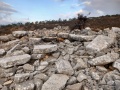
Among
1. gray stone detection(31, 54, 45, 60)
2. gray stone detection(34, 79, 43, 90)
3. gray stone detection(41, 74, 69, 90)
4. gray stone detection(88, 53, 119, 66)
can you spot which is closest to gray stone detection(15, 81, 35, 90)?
gray stone detection(34, 79, 43, 90)

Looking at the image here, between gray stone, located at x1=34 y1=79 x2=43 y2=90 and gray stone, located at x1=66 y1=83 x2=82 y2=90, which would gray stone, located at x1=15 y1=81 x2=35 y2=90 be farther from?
gray stone, located at x1=66 y1=83 x2=82 y2=90

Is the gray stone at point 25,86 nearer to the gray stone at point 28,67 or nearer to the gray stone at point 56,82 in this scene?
the gray stone at point 56,82

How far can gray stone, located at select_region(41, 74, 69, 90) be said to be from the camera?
501 cm

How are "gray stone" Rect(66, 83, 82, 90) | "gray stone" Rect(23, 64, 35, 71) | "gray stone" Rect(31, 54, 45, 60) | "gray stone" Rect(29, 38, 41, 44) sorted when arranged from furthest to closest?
"gray stone" Rect(29, 38, 41, 44), "gray stone" Rect(31, 54, 45, 60), "gray stone" Rect(23, 64, 35, 71), "gray stone" Rect(66, 83, 82, 90)

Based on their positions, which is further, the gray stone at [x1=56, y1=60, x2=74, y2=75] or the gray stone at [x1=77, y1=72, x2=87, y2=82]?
the gray stone at [x1=56, y1=60, x2=74, y2=75]

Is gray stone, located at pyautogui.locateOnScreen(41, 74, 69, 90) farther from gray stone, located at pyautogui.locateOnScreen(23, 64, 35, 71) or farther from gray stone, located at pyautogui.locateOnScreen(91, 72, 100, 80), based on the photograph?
gray stone, located at pyautogui.locateOnScreen(23, 64, 35, 71)

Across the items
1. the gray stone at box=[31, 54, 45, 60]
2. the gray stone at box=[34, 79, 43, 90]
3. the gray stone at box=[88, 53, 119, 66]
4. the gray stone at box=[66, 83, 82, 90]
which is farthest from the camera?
the gray stone at box=[31, 54, 45, 60]

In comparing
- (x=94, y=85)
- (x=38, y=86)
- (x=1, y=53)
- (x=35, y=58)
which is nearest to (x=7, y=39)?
(x=1, y=53)

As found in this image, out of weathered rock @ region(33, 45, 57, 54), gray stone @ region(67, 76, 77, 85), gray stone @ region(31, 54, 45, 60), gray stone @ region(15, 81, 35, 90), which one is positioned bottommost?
gray stone @ region(15, 81, 35, 90)

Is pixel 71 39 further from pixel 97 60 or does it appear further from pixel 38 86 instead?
pixel 38 86

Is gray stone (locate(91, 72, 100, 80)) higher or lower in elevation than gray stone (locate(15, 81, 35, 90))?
higher

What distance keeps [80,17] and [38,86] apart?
8.43 m

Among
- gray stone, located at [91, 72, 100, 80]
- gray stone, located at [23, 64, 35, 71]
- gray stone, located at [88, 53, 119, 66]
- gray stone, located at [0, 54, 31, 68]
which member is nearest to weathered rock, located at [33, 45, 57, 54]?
gray stone, located at [0, 54, 31, 68]

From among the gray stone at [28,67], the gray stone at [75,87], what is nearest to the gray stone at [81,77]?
the gray stone at [75,87]
